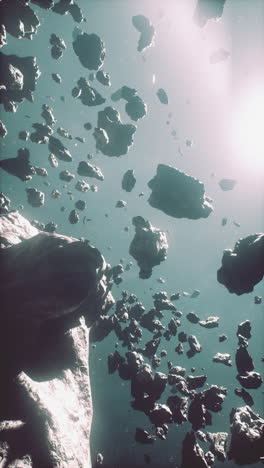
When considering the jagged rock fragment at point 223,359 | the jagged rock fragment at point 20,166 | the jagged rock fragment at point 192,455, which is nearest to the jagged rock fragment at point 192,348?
the jagged rock fragment at point 223,359

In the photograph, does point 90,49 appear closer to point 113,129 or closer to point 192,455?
point 113,129

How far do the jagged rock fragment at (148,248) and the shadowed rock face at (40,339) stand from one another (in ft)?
14.3

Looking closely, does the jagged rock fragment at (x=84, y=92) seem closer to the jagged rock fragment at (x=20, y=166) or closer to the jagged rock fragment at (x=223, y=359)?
the jagged rock fragment at (x=20, y=166)

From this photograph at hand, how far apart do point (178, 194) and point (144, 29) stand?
9.09m

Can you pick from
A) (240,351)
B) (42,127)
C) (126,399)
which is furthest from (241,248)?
(126,399)

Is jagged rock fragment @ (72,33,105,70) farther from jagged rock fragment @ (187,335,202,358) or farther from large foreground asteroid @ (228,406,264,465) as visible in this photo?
large foreground asteroid @ (228,406,264,465)

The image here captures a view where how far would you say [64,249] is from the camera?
32.0 ft

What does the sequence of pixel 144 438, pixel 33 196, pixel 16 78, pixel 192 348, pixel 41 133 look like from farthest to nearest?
pixel 33 196
pixel 41 133
pixel 192 348
pixel 144 438
pixel 16 78

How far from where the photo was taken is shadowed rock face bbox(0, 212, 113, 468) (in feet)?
30.6

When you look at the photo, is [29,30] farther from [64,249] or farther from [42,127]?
[64,249]

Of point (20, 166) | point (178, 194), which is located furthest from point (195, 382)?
point (20, 166)

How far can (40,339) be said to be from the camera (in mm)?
12008

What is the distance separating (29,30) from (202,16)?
8079 mm

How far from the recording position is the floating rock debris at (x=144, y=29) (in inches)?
620
